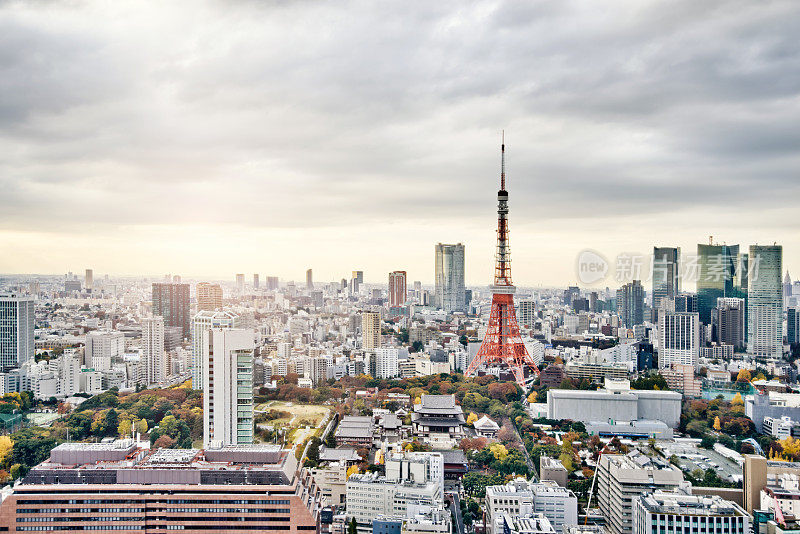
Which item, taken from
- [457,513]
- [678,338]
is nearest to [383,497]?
[457,513]

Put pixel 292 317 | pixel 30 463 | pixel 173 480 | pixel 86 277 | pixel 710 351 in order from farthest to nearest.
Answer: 1. pixel 292 317
2. pixel 710 351
3. pixel 86 277
4. pixel 30 463
5. pixel 173 480

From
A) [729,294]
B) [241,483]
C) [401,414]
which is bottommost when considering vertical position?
[401,414]

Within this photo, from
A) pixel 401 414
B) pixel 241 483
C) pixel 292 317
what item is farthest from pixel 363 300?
pixel 241 483

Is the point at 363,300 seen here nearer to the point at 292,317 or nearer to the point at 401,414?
the point at 292,317

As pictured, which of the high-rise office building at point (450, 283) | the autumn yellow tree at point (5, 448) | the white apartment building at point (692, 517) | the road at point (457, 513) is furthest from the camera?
the high-rise office building at point (450, 283)

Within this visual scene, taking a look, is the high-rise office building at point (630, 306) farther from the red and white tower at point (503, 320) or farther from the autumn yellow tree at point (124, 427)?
the autumn yellow tree at point (124, 427)

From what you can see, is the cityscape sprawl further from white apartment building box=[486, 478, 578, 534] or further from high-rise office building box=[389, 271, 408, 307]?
high-rise office building box=[389, 271, 408, 307]

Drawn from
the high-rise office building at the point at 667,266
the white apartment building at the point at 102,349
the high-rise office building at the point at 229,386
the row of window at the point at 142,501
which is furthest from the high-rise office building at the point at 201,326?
the high-rise office building at the point at 667,266
